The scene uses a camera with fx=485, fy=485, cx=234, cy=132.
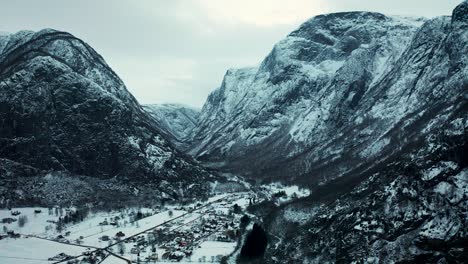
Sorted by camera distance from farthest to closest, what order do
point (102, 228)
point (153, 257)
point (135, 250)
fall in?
point (102, 228) → point (135, 250) → point (153, 257)

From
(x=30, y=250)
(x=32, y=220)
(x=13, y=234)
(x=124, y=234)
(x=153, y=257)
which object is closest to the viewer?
(x=153, y=257)

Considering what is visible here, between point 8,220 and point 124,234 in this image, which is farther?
point 8,220

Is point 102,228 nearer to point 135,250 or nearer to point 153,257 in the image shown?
point 135,250

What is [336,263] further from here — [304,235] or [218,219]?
[218,219]

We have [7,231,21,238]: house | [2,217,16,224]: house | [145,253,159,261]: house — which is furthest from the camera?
[2,217,16,224]: house

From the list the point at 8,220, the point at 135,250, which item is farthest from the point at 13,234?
the point at 135,250

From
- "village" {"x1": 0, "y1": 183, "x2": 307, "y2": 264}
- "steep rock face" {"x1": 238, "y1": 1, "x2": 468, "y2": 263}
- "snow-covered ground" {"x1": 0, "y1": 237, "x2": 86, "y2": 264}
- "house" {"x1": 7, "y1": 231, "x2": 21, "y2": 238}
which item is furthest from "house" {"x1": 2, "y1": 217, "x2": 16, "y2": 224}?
"steep rock face" {"x1": 238, "y1": 1, "x2": 468, "y2": 263}

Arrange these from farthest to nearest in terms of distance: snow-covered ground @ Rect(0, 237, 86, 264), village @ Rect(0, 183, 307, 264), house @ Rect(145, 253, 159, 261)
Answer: village @ Rect(0, 183, 307, 264) → snow-covered ground @ Rect(0, 237, 86, 264) → house @ Rect(145, 253, 159, 261)

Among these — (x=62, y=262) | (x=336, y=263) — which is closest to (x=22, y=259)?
(x=62, y=262)

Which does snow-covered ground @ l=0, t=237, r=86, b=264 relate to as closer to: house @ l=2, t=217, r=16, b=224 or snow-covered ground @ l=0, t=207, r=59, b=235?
snow-covered ground @ l=0, t=207, r=59, b=235
